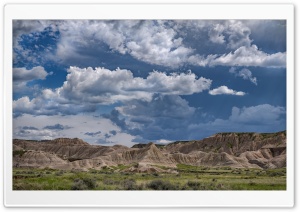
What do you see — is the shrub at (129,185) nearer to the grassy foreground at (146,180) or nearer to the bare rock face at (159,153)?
the grassy foreground at (146,180)

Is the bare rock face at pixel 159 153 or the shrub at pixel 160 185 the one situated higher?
the bare rock face at pixel 159 153

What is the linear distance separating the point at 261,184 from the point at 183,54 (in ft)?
13.7

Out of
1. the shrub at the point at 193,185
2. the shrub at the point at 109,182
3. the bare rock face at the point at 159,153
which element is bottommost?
the shrub at the point at 193,185

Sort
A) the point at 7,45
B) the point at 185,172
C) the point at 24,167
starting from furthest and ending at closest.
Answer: the point at 185,172, the point at 24,167, the point at 7,45

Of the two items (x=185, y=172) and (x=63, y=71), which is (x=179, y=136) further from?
(x=63, y=71)

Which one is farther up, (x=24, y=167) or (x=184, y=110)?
(x=184, y=110)

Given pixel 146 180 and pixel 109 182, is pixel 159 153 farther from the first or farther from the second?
pixel 109 182

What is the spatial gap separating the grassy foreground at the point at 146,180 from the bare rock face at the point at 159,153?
1.11ft

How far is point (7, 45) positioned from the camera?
13.3m

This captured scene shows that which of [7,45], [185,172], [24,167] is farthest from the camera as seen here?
[185,172]

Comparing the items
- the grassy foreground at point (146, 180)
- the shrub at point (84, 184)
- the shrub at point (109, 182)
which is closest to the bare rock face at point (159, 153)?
the grassy foreground at point (146, 180)

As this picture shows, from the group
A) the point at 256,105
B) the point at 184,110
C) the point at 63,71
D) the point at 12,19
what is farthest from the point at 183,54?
the point at 12,19

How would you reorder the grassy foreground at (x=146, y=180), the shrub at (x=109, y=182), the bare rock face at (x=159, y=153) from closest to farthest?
1. the grassy foreground at (x=146, y=180)
2. the shrub at (x=109, y=182)
3. the bare rock face at (x=159, y=153)

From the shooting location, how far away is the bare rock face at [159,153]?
1463cm
